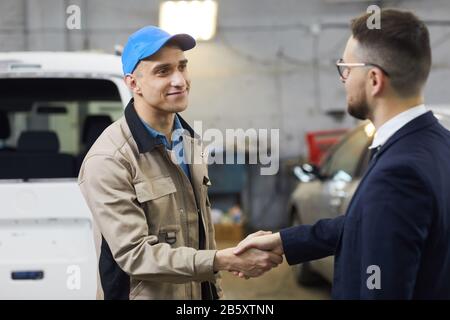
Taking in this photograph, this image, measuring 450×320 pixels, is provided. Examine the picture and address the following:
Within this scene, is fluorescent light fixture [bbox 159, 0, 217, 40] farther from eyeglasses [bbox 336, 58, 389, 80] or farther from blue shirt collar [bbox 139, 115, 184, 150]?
eyeglasses [bbox 336, 58, 389, 80]

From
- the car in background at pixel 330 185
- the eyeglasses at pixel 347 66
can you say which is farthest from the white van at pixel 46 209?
the car in background at pixel 330 185

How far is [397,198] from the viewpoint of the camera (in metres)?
1.80

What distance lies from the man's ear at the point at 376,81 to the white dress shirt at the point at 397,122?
91 millimetres

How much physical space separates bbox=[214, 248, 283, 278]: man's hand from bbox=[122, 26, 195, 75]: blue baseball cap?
734 mm

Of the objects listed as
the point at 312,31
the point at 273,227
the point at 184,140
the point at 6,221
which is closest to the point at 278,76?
the point at 312,31

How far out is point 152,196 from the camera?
2408 mm

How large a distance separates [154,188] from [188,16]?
7.69 metres

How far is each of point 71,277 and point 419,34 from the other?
2.35 metres

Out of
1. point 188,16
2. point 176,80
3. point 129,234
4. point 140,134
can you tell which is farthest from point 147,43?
point 188,16

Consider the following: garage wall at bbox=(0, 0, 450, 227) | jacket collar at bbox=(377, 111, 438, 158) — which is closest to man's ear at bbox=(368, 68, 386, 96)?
jacket collar at bbox=(377, 111, 438, 158)

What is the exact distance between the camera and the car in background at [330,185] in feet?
18.2

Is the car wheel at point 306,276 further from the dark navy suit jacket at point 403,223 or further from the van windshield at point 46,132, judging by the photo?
the dark navy suit jacket at point 403,223

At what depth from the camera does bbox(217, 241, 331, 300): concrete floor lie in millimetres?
6465

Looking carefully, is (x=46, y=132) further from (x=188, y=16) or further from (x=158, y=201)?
(x=188, y=16)
